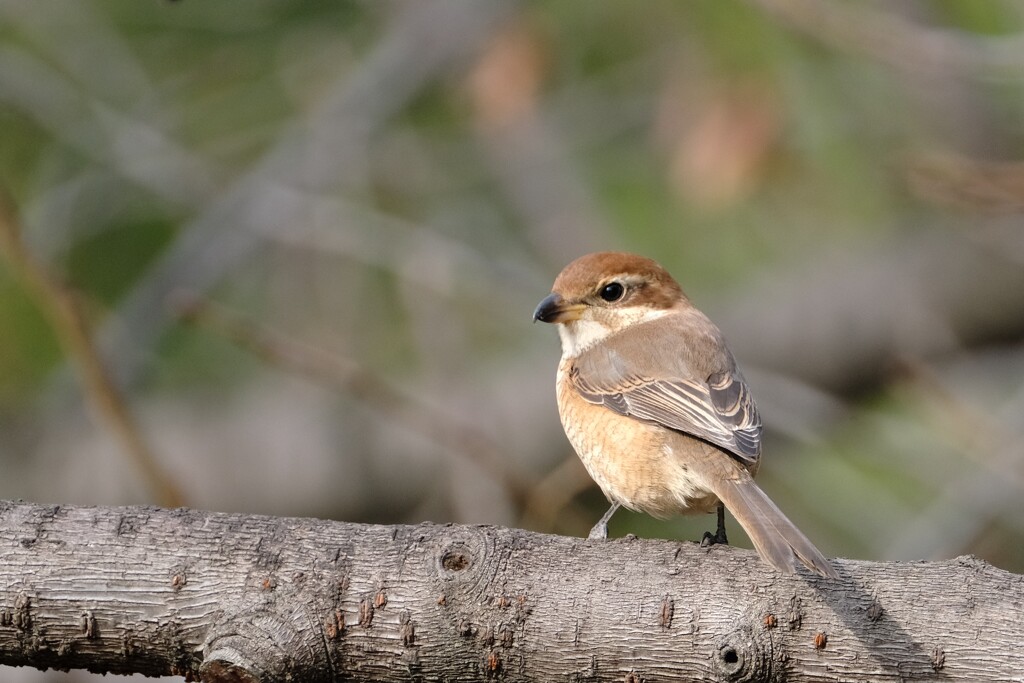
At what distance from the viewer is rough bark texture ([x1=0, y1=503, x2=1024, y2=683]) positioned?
2754 mm

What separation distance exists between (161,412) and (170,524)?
3.66 metres

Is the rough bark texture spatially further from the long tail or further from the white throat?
the white throat

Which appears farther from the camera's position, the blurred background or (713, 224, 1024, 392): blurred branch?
(713, 224, 1024, 392): blurred branch

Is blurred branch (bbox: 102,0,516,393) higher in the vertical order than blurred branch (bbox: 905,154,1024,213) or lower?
higher

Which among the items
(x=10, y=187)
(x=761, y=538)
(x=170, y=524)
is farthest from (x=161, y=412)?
(x=761, y=538)

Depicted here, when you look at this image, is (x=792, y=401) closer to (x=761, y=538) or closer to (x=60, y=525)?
(x=761, y=538)

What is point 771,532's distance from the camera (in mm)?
2934

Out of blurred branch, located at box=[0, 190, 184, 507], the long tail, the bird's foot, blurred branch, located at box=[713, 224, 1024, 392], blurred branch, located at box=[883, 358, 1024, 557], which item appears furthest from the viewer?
blurred branch, located at box=[713, 224, 1024, 392]

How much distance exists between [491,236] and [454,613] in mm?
5813

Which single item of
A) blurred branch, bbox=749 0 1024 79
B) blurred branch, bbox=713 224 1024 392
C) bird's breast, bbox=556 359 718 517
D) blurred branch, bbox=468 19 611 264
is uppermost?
blurred branch, bbox=468 19 611 264

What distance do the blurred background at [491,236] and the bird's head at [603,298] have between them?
21.9 inches

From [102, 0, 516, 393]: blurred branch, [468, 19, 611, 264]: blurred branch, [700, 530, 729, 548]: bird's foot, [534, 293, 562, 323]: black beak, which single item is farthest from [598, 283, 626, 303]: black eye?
[468, 19, 611, 264]: blurred branch

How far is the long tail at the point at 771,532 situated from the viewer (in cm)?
274

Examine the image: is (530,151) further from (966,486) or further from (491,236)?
(966,486)
